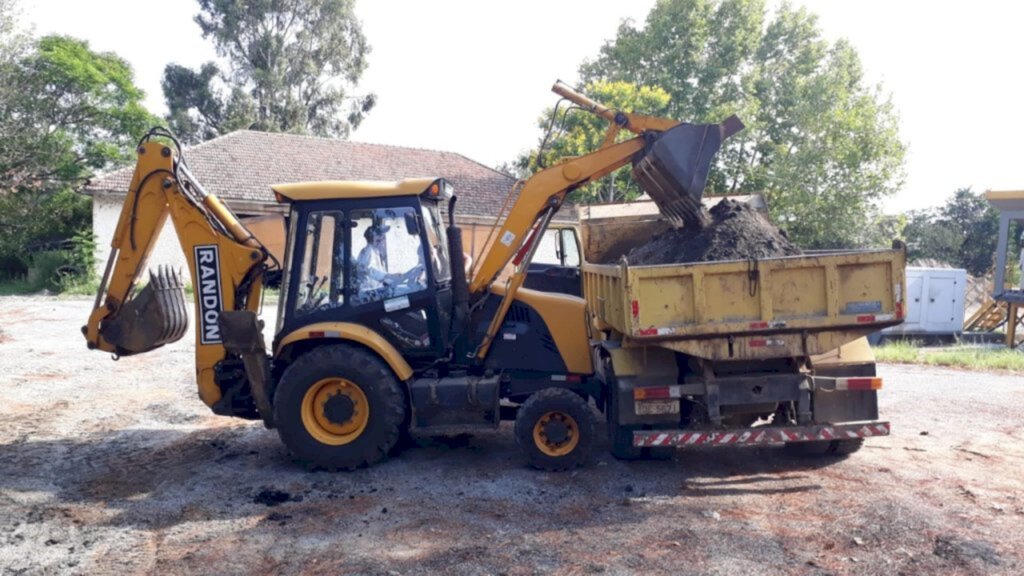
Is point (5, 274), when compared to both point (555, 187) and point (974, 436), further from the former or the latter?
point (974, 436)

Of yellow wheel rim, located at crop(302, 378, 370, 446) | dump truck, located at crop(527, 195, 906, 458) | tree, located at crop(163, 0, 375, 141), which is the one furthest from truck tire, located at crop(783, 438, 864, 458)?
tree, located at crop(163, 0, 375, 141)

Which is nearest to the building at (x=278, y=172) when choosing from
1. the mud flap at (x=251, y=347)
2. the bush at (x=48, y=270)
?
the bush at (x=48, y=270)

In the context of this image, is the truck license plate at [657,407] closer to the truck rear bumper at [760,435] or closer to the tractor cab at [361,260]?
the truck rear bumper at [760,435]

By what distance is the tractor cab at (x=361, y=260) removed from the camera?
21.3ft

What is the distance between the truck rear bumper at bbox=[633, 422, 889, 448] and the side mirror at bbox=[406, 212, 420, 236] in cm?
233

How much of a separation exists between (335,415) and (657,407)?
8.21 feet

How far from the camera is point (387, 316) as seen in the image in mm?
6551

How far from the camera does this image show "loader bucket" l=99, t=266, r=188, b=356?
6837 millimetres

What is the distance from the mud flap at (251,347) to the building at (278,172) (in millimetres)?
15720

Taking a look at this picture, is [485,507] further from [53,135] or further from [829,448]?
[53,135]

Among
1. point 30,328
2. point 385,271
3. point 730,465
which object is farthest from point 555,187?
point 30,328

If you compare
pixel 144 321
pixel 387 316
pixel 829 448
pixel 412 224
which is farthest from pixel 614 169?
pixel 144 321

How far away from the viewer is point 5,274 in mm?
25984

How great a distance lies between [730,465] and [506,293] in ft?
7.48
